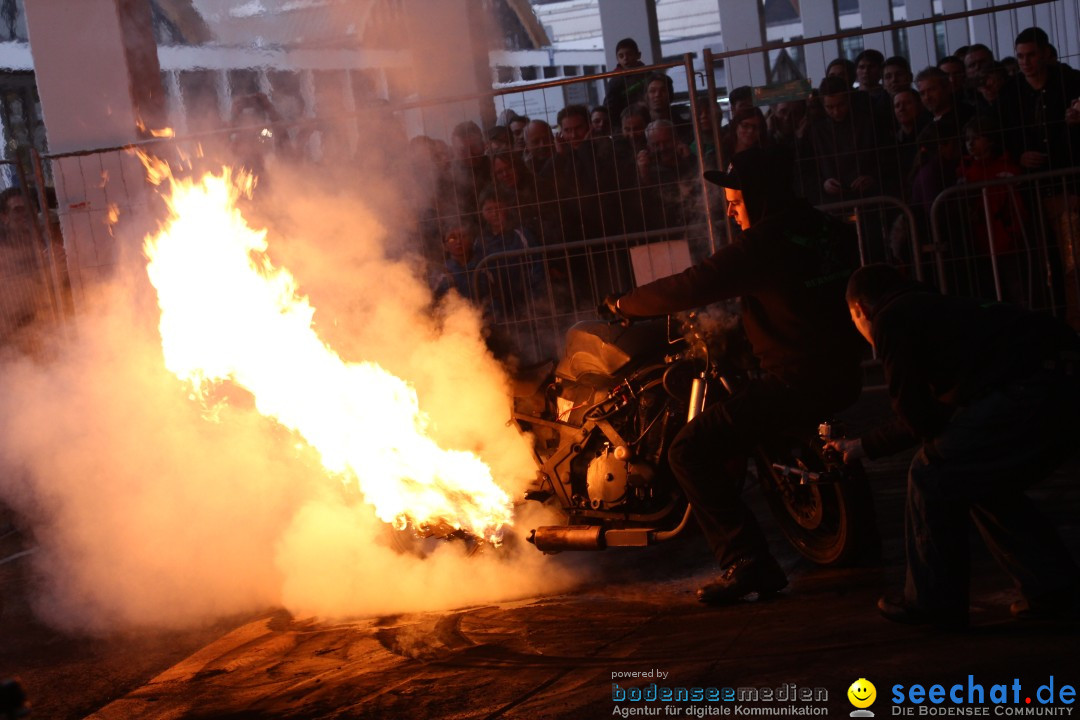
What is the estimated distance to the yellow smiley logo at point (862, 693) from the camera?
164 inches

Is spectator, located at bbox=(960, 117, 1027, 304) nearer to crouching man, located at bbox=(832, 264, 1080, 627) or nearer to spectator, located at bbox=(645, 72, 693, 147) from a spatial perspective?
spectator, located at bbox=(645, 72, 693, 147)

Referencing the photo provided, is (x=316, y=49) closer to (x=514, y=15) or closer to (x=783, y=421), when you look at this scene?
(x=783, y=421)

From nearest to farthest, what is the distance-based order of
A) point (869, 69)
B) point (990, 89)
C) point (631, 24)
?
point (990, 89)
point (869, 69)
point (631, 24)

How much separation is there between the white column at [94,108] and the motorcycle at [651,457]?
4884 mm

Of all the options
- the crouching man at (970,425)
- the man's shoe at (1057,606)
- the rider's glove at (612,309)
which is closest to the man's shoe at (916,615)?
the crouching man at (970,425)

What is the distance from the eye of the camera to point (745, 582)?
18.2 feet

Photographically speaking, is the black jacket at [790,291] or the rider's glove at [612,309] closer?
the black jacket at [790,291]

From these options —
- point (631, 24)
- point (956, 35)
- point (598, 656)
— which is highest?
point (631, 24)

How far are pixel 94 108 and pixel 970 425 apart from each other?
7635 mm

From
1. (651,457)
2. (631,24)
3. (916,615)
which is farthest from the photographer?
(631,24)

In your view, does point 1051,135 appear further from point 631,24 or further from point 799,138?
point 631,24

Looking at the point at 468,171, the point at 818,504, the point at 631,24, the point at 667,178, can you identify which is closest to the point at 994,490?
the point at 818,504

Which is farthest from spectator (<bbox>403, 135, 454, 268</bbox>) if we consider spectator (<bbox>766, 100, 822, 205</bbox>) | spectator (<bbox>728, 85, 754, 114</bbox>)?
spectator (<bbox>766, 100, 822, 205</bbox>)

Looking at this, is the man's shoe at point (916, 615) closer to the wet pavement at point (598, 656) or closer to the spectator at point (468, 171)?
the wet pavement at point (598, 656)
